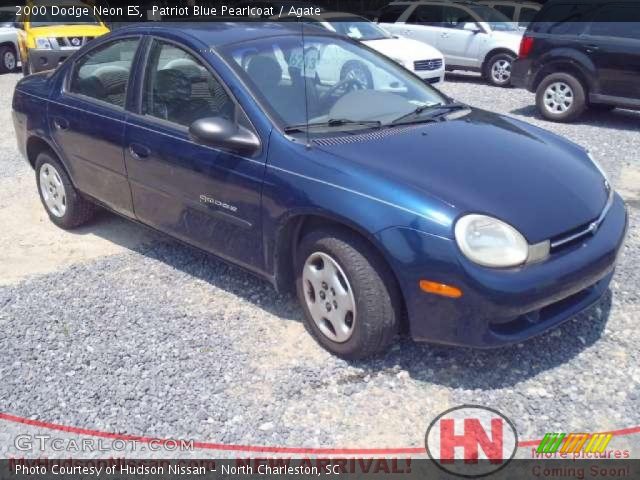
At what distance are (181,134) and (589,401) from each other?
2582 mm

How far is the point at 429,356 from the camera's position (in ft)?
11.5

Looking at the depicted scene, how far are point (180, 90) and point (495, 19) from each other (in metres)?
10.4

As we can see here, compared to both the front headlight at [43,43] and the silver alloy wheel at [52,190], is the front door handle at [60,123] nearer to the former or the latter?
the silver alloy wheel at [52,190]

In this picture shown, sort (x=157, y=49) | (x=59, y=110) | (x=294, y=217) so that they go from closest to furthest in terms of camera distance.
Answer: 1. (x=294, y=217)
2. (x=157, y=49)
3. (x=59, y=110)

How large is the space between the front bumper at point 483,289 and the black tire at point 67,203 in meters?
3.04

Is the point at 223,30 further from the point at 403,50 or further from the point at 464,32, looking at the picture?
the point at 464,32

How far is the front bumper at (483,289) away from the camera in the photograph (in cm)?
289

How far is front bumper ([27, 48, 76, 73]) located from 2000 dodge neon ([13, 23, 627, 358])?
7.97m

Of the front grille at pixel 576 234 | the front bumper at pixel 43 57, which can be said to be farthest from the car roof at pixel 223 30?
the front bumper at pixel 43 57

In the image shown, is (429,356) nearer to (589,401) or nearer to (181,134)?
(589,401)

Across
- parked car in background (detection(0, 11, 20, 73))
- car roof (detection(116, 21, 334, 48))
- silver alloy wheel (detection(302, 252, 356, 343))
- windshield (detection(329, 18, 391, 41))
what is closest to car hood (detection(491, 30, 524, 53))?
windshield (detection(329, 18, 391, 41))

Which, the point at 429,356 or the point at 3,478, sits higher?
the point at 429,356

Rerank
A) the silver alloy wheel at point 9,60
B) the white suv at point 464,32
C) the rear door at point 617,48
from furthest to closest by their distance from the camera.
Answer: the silver alloy wheel at point 9,60, the white suv at point 464,32, the rear door at point 617,48

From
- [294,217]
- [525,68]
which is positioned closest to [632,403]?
[294,217]
